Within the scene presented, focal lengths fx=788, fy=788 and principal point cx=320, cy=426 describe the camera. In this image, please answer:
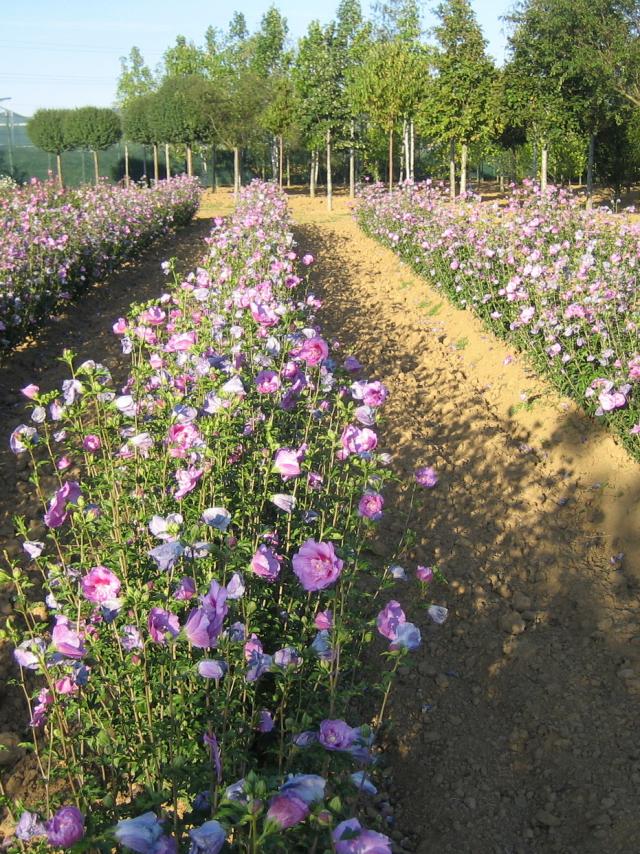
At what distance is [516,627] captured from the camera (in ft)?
11.0

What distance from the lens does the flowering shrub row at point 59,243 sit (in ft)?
24.2

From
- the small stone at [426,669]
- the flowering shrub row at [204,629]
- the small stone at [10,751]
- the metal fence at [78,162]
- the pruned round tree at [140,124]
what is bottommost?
the small stone at [426,669]

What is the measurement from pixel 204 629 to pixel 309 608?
1195 mm

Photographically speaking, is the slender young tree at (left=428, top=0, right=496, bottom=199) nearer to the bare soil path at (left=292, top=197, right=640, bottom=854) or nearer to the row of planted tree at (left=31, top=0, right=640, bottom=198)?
the row of planted tree at (left=31, top=0, right=640, bottom=198)

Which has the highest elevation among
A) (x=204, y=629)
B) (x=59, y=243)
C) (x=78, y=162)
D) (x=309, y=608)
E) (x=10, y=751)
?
(x=78, y=162)

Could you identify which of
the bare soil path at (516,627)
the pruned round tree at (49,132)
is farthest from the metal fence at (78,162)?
the bare soil path at (516,627)

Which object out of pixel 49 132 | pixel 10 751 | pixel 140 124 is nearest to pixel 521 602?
pixel 10 751

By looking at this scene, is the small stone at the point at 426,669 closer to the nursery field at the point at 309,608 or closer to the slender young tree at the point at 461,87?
the nursery field at the point at 309,608

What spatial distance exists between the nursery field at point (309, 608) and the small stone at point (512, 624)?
0.5 inches

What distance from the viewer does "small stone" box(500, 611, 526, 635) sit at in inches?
133

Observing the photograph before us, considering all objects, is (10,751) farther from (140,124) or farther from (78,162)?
(78,162)

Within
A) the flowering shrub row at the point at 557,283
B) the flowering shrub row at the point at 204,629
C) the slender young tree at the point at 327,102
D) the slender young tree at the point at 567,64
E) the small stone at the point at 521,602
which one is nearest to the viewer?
the flowering shrub row at the point at 204,629

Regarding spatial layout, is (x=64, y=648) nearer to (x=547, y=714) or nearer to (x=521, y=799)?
(x=521, y=799)

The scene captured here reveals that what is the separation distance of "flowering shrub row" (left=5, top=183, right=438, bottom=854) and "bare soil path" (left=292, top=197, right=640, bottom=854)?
14.1 inches
